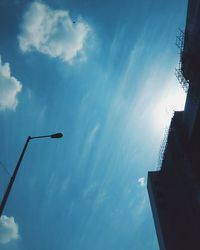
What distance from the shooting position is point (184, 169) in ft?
95.9

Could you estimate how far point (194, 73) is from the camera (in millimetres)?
26672

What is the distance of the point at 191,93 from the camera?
88.7 ft

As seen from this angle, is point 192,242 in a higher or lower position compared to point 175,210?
lower

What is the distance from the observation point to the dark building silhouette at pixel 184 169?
26.7m

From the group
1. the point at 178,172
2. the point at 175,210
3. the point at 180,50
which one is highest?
the point at 180,50

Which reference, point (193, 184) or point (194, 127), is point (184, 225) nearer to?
point (193, 184)

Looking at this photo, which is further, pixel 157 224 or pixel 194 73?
pixel 157 224

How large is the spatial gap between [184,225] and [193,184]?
41.2ft

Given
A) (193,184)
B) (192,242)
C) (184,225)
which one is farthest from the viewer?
(184,225)

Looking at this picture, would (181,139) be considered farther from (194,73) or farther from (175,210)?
(175,210)

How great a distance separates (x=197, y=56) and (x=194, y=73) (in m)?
2.33

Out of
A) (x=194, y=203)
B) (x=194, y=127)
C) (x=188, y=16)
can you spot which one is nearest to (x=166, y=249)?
(x=194, y=203)

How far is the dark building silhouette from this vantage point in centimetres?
2672

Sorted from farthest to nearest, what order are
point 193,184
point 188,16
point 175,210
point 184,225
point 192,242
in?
1. point 175,210
2. point 184,225
3. point 192,242
4. point 188,16
5. point 193,184
